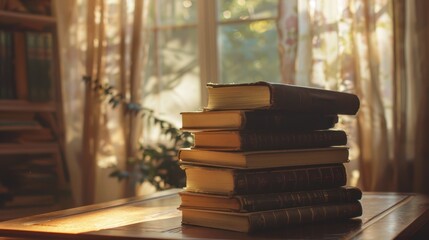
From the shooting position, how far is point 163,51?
11.3 feet

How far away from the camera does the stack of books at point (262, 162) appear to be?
46.3 inches

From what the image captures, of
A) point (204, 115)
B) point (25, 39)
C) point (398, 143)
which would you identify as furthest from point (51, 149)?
point (204, 115)

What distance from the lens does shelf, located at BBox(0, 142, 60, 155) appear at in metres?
3.14

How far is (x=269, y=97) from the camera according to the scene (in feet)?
3.89

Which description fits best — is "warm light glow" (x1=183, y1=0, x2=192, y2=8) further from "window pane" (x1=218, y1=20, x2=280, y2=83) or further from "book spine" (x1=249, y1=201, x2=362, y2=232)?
"book spine" (x1=249, y1=201, x2=362, y2=232)

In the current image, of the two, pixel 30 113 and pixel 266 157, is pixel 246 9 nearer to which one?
pixel 30 113

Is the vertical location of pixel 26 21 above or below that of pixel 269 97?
above

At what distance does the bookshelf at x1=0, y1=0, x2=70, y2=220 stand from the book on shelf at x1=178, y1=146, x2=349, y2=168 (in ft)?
6.52

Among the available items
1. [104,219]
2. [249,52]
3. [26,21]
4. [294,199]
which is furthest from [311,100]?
[26,21]

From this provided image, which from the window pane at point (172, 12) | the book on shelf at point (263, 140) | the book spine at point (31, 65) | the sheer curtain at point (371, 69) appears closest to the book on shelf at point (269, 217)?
the book on shelf at point (263, 140)

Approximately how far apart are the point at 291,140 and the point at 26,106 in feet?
7.05

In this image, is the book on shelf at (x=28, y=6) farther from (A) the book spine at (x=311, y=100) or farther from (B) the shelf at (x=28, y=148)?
(A) the book spine at (x=311, y=100)

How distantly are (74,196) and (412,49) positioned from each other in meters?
1.66

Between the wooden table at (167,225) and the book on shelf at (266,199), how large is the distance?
0.13 ft
